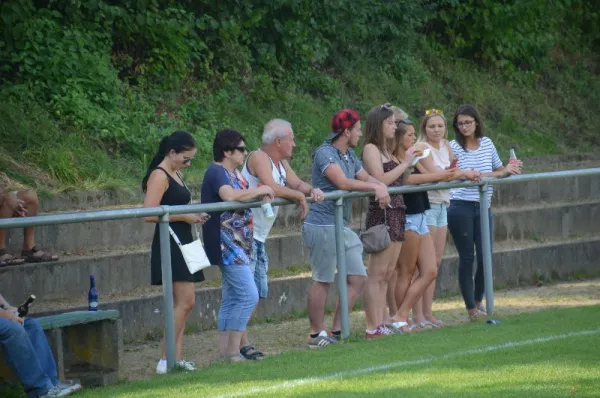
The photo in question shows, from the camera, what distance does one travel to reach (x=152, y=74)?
15.8 m

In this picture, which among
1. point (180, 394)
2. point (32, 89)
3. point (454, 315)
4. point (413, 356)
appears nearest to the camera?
point (180, 394)

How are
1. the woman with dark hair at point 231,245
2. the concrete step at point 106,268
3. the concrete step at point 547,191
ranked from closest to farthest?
1. the woman with dark hair at point 231,245
2. the concrete step at point 106,268
3. the concrete step at point 547,191

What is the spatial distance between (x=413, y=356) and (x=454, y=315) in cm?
316

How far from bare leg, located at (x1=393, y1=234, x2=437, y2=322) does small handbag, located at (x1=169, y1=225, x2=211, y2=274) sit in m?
2.29

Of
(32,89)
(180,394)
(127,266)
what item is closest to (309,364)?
(180,394)

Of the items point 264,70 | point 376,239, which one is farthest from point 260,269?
point 264,70

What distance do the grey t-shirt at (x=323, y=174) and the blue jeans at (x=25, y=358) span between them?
3012 mm

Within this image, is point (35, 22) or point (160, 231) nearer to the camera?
point (160, 231)

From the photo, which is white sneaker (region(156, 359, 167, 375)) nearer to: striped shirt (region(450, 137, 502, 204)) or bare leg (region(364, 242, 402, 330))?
bare leg (region(364, 242, 402, 330))

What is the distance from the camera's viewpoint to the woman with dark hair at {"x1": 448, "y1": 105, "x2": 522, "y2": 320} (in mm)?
11422

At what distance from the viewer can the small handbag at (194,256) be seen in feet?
29.5

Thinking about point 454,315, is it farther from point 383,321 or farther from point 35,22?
point 35,22

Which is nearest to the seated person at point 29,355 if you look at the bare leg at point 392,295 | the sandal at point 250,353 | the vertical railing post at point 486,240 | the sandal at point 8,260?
the sandal at point 250,353

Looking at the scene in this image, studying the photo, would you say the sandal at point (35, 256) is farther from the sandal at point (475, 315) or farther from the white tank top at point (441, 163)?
the sandal at point (475, 315)
